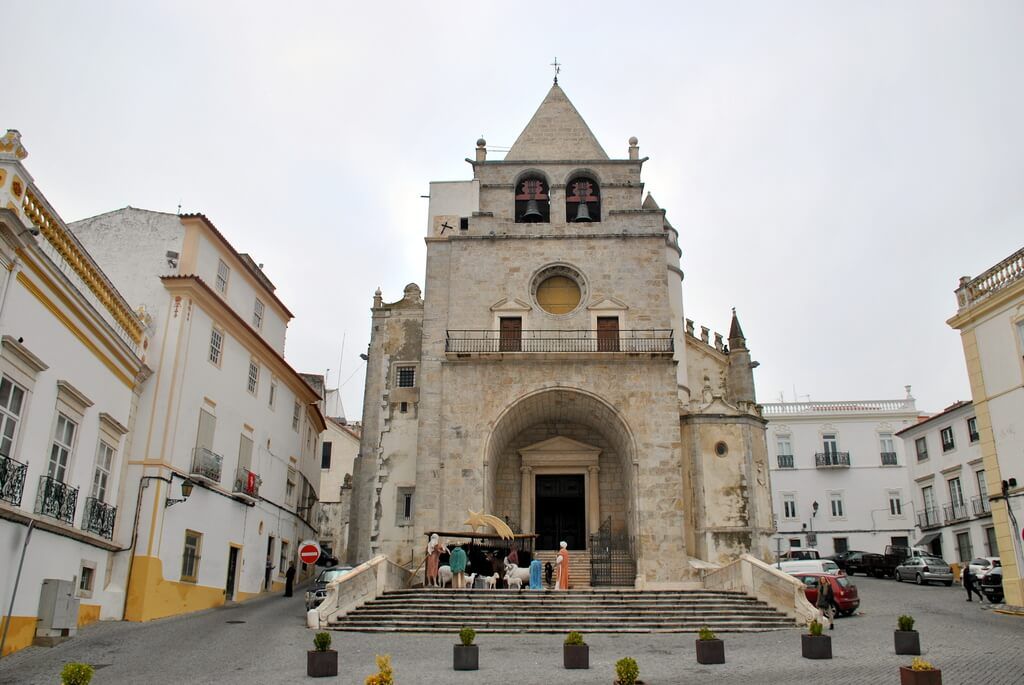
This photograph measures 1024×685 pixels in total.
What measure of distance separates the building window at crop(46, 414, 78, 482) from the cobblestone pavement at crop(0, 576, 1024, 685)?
305 cm

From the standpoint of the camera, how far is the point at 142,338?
1916 centimetres

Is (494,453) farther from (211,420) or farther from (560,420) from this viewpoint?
(211,420)

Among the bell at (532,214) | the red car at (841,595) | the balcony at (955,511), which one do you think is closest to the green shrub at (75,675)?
the red car at (841,595)

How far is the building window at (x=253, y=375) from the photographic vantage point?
2422 centimetres

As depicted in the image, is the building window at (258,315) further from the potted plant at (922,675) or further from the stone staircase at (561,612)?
the potted plant at (922,675)

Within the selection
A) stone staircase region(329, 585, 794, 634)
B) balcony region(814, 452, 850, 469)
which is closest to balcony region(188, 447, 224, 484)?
stone staircase region(329, 585, 794, 634)

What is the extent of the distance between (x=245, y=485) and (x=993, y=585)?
20.9m

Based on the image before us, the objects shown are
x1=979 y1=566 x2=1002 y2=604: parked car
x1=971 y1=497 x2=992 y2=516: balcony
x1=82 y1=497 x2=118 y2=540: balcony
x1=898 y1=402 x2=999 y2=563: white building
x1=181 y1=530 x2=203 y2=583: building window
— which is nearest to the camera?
x1=82 y1=497 x2=118 y2=540: balcony

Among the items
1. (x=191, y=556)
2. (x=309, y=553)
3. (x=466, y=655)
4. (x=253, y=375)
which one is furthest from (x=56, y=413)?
(x=253, y=375)

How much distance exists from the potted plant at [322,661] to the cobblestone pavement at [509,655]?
0.23 meters

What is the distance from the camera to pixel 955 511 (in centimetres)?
3450

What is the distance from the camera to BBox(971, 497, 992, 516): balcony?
105 feet

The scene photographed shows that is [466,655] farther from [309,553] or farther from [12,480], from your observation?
[12,480]

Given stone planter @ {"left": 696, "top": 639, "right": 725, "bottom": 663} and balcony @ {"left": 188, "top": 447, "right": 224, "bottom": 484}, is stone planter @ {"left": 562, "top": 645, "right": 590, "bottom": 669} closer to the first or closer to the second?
stone planter @ {"left": 696, "top": 639, "right": 725, "bottom": 663}
